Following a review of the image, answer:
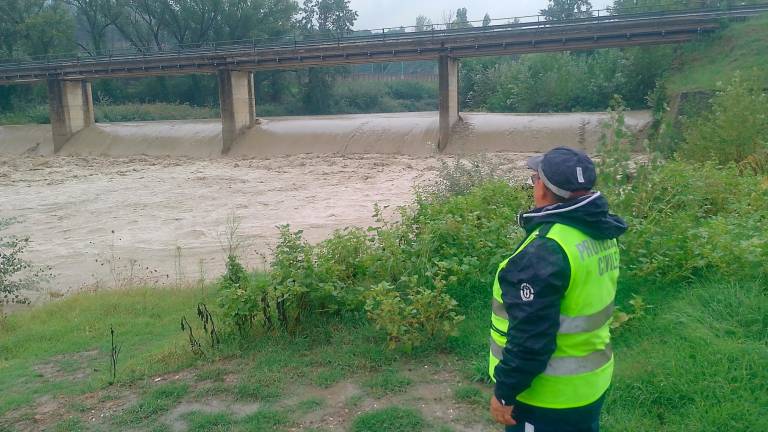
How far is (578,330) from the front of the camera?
2.89m

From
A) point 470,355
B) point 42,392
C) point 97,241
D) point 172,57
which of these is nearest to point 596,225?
point 470,355

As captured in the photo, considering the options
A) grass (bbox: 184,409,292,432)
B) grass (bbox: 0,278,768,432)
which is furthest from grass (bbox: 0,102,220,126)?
grass (bbox: 184,409,292,432)

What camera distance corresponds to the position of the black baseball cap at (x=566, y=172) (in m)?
2.91

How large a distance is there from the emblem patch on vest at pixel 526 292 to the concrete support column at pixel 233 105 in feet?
115

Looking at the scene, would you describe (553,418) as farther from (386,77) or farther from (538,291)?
(386,77)

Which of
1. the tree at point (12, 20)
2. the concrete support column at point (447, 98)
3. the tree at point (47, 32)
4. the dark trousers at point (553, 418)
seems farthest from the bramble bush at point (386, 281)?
the tree at point (12, 20)

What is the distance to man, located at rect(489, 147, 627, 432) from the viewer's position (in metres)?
2.78

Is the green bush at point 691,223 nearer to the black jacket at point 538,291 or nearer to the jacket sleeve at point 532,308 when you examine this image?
the black jacket at point 538,291

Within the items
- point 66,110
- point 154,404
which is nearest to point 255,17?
point 66,110

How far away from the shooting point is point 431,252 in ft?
22.3

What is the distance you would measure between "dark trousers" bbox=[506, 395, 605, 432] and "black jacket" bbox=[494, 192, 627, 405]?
90 mm

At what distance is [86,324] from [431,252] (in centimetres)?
486

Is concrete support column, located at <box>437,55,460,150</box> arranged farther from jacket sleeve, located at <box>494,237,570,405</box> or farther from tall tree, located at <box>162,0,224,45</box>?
tall tree, located at <box>162,0,224,45</box>

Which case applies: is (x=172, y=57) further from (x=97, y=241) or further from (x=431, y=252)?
(x=431, y=252)
